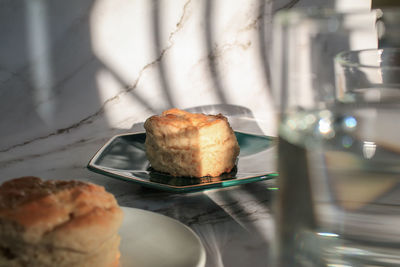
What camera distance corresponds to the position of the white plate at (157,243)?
0.55m

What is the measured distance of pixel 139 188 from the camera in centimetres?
91

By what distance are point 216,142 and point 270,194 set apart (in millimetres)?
132

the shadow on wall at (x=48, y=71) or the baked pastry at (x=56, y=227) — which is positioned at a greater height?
the shadow on wall at (x=48, y=71)

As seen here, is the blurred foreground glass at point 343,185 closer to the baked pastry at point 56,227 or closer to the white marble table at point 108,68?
the baked pastry at point 56,227

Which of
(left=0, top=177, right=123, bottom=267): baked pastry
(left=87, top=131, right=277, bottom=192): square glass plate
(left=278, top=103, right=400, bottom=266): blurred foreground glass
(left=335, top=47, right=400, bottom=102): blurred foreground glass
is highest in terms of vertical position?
(left=335, top=47, right=400, bottom=102): blurred foreground glass

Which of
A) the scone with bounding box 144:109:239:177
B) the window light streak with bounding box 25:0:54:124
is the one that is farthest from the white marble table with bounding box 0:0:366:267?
the scone with bounding box 144:109:239:177

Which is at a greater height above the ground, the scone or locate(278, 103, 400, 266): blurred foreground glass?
locate(278, 103, 400, 266): blurred foreground glass

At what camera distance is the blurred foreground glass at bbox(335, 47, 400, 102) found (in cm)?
24

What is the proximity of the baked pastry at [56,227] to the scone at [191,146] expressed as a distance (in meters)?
0.36

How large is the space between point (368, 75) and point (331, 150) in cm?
5

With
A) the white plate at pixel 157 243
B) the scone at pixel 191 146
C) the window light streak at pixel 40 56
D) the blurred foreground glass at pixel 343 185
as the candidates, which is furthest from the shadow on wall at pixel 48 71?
the blurred foreground glass at pixel 343 185

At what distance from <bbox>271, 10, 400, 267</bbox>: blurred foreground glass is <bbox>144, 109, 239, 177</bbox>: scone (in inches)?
25.7

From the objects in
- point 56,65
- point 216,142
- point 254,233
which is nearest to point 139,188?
point 216,142

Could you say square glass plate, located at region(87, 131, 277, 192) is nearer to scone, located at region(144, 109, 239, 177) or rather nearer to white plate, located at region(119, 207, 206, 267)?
scone, located at region(144, 109, 239, 177)
